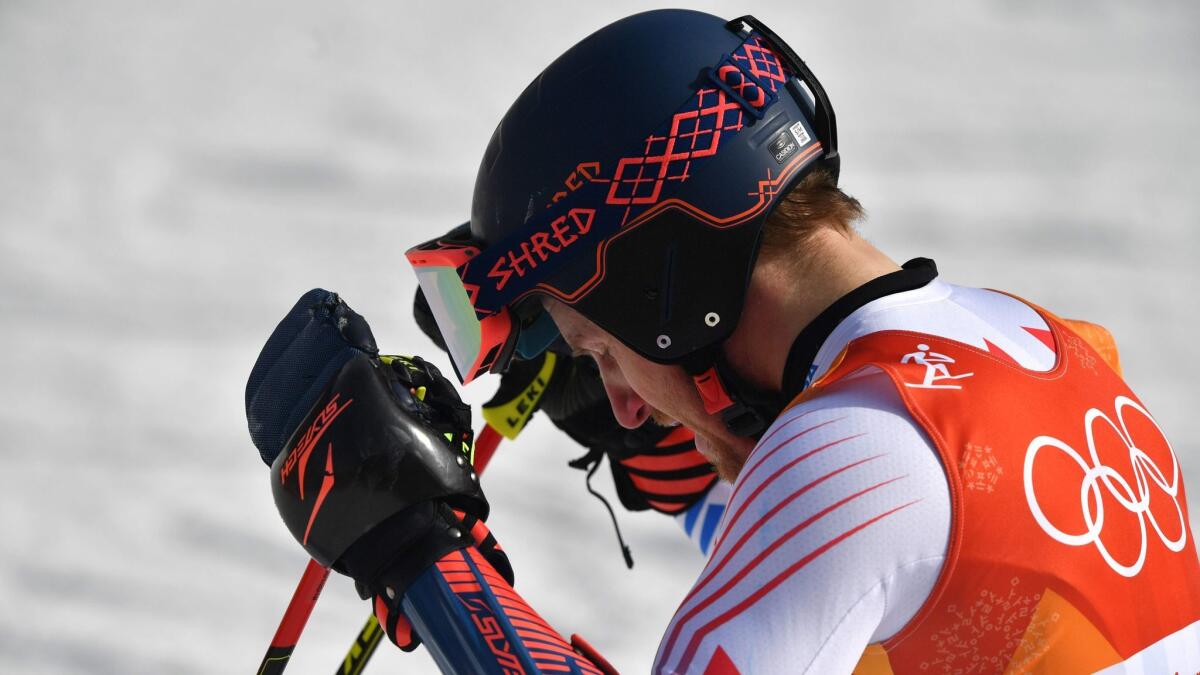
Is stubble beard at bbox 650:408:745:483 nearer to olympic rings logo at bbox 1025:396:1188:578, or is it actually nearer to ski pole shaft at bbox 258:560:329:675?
olympic rings logo at bbox 1025:396:1188:578

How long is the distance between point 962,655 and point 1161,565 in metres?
0.26

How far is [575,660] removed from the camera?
4.13 ft

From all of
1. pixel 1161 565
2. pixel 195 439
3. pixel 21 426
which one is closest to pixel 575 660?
pixel 1161 565

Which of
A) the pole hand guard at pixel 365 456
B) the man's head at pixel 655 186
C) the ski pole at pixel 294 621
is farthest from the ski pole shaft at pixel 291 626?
the man's head at pixel 655 186

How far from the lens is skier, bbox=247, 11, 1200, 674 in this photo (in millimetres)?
1079

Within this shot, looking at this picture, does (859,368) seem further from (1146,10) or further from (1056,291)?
(1146,10)

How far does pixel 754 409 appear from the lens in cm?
148

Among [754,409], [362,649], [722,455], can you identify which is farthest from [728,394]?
[362,649]

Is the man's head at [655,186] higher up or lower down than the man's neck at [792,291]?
higher up

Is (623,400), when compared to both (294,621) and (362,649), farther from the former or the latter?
(362,649)

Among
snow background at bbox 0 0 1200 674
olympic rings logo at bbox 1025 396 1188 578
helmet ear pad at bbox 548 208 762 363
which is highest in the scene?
snow background at bbox 0 0 1200 674

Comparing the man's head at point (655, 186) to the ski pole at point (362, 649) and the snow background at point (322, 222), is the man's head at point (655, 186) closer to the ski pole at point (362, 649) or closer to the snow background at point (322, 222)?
the ski pole at point (362, 649)

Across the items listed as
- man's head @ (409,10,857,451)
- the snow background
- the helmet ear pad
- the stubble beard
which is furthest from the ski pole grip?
the snow background

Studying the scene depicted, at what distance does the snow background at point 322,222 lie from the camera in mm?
2805
